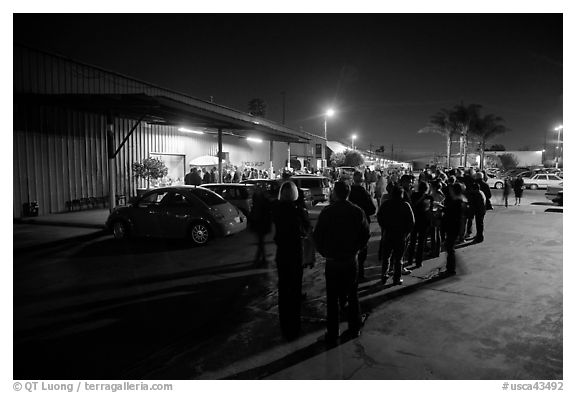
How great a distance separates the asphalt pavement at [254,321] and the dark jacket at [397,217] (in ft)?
3.28

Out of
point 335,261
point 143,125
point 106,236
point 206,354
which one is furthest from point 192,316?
point 143,125

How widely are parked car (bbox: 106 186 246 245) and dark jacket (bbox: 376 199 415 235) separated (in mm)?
4946

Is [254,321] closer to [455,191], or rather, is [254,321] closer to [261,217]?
A: [261,217]

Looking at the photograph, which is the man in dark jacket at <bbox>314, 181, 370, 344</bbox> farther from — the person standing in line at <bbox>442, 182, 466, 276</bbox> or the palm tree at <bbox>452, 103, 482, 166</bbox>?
the palm tree at <bbox>452, 103, 482, 166</bbox>

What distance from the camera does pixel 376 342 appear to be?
15.1 ft

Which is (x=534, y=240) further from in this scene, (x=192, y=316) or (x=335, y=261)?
(x=192, y=316)

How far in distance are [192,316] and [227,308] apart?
53 centimetres

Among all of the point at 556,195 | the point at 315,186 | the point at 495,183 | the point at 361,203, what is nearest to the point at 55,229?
the point at 361,203

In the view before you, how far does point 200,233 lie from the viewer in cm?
1034

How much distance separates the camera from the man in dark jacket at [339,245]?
4.50m

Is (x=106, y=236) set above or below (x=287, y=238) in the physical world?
below

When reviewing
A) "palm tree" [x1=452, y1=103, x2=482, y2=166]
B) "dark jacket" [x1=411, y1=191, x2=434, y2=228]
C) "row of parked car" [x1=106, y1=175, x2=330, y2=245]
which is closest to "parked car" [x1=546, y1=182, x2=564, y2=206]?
"dark jacket" [x1=411, y1=191, x2=434, y2=228]

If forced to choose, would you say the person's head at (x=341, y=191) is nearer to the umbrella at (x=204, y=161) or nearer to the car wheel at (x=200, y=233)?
the car wheel at (x=200, y=233)

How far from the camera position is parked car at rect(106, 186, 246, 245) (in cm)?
1034
